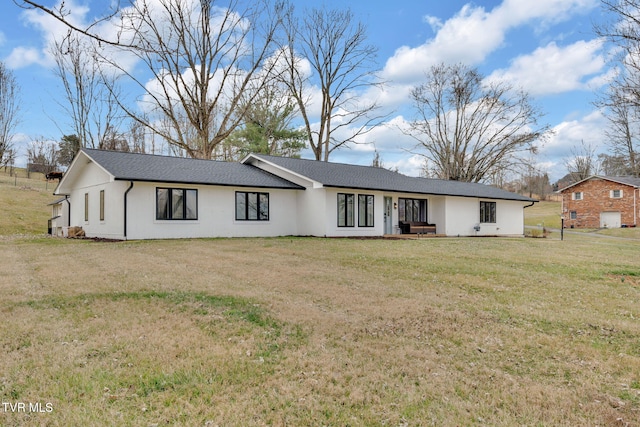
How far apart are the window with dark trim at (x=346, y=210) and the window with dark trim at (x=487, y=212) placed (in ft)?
34.0

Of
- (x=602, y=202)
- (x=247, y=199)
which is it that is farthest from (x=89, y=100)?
(x=602, y=202)

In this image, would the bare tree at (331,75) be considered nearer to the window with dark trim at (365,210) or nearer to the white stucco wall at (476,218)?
the white stucco wall at (476,218)

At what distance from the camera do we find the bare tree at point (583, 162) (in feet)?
162

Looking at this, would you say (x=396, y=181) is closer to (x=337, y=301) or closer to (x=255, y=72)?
(x=255, y=72)

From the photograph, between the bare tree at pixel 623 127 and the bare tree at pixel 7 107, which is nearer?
the bare tree at pixel 623 127

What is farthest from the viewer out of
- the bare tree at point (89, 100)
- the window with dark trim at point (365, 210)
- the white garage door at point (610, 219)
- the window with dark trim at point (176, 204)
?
the white garage door at point (610, 219)

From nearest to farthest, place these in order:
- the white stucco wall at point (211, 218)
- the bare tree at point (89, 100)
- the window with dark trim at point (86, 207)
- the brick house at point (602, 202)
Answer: the white stucco wall at point (211, 218), the window with dark trim at point (86, 207), the bare tree at point (89, 100), the brick house at point (602, 202)

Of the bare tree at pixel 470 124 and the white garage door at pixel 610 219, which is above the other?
the bare tree at pixel 470 124

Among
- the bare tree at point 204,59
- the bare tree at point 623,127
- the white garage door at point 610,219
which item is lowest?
the white garage door at point 610,219

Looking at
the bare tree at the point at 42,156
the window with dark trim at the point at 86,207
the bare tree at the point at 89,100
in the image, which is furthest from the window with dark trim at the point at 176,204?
the bare tree at the point at 42,156

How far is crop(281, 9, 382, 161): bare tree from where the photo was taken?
98.4ft

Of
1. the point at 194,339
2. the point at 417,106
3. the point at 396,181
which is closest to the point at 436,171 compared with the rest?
the point at 417,106

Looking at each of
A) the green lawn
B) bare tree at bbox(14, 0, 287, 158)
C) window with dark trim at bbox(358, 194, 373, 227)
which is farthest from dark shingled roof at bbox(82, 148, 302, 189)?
bare tree at bbox(14, 0, 287, 158)

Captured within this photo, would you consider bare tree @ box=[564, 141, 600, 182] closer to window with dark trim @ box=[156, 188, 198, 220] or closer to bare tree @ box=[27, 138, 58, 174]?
window with dark trim @ box=[156, 188, 198, 220]
